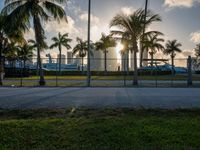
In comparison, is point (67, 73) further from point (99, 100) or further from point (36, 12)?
point (99, 100)

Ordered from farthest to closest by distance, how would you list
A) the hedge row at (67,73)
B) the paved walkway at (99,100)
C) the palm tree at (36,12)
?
the hedge row at (67,73)
the palm tree at (36,12)
the paved walkway at (99,100)

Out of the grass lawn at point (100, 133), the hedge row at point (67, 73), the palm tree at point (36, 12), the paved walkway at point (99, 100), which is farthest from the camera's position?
the hedge row at point (67, 73)

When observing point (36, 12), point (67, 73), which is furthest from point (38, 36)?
point (67, 73)

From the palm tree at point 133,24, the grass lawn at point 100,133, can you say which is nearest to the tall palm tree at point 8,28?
the palm tree at point 133,24

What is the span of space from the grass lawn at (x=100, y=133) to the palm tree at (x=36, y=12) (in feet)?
55.8

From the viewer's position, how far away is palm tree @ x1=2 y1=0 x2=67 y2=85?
2312 cm

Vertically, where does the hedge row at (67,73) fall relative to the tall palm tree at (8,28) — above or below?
below

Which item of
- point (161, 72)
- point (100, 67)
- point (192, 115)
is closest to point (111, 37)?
point (192, 115)

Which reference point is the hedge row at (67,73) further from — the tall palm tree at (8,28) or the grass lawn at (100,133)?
the grass lawn at (100,133)

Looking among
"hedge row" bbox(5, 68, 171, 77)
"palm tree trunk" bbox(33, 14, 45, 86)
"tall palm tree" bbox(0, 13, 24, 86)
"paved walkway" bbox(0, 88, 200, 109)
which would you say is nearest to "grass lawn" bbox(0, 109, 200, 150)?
"paved walkway" bbox(0, 88, 200, 109)

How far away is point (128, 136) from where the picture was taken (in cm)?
553

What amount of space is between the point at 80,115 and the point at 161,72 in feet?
150

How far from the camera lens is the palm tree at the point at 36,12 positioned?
23.1 metres

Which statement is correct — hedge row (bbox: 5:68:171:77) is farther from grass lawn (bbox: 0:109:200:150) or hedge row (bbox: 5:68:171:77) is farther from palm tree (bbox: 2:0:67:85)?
grass lawn (bbox: 0:109:200:150)
